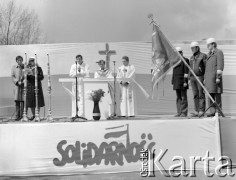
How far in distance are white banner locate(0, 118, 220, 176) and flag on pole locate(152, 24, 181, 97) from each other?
50.2 inches

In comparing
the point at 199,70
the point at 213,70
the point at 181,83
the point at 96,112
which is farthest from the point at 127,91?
the point at 213,70

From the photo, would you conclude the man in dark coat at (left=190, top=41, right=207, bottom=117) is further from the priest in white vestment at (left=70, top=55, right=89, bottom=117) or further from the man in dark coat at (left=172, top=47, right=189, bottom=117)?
the priest in white vestment at (left=70, top=55, right=89, bottom=117)

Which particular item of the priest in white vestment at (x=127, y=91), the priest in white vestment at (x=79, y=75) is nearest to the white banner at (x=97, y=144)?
the priest in white vestment at (x=79, y=75)

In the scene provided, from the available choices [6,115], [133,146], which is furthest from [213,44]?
[6,115]

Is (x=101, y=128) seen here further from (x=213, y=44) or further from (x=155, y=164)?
(x=213, y=44)

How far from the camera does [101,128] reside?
5.86 m

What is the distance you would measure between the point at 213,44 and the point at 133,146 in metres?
2.92

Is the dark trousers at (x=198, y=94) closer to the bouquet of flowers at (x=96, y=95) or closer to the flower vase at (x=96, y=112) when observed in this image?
the bouquet of flowers at (x=96, y=95)

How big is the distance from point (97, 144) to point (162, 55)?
2155 millimetres

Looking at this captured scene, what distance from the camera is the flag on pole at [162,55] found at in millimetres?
6969

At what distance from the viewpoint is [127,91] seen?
9312 millimetres

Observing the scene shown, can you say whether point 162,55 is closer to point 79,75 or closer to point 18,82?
point 79,75

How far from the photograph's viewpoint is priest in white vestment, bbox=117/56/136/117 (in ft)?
30.3

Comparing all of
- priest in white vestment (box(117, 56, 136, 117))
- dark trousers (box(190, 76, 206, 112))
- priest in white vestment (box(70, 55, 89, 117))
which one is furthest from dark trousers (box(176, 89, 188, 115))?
priest in white vestment (box(70, 55, 89, 117))
